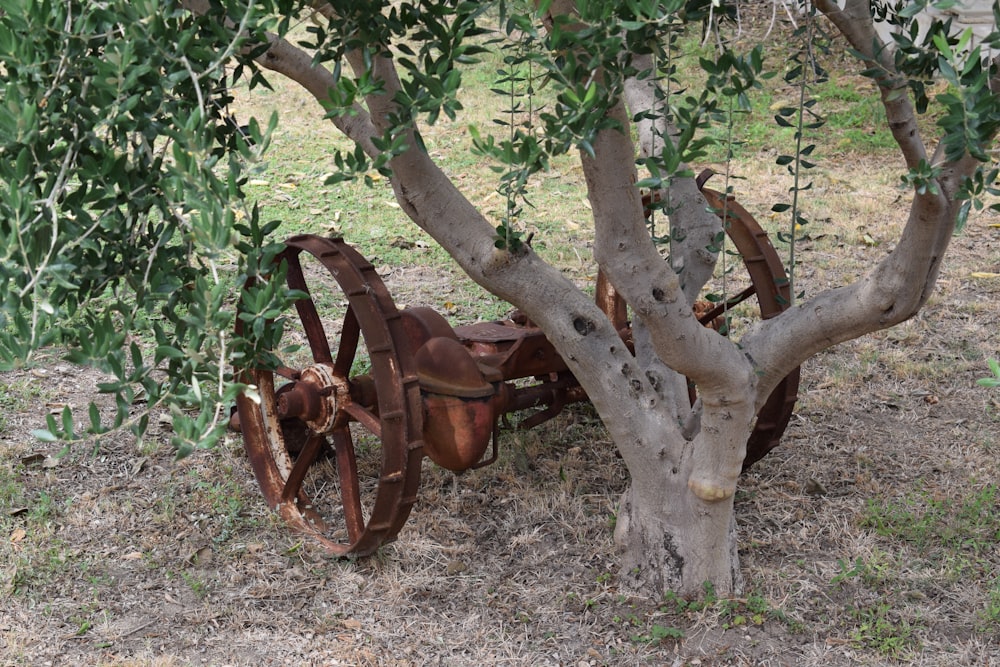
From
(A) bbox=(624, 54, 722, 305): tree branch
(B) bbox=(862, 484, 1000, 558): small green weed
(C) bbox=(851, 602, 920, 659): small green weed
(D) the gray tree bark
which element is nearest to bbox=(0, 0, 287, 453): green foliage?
(D) the gray tree bark

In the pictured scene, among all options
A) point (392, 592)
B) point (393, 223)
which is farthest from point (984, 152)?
point (393, 223)

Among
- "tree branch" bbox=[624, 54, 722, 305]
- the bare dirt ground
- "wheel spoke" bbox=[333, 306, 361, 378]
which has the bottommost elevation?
the bare dirt ground

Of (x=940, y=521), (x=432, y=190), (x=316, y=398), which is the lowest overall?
(x=940, y=521)

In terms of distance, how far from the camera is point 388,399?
11.0 ft

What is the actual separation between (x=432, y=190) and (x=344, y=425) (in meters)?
1.09

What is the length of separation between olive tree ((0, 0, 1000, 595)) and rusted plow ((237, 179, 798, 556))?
1.27 ft

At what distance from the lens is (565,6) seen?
2.75 metres

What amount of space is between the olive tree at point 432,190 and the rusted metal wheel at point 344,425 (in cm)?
37

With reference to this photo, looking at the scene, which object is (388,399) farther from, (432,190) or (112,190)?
(112,190)

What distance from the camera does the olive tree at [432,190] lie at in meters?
1.96

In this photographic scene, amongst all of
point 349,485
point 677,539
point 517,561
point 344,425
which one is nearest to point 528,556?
point 517,561

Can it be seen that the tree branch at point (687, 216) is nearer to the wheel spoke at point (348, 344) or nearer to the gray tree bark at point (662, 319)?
the gray tree bark at point (662, 319)

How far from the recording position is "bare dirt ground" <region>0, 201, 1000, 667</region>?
331 cm

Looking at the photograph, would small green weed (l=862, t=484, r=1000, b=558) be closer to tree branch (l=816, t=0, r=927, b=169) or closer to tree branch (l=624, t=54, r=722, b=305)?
tree branch (l=624, t=54, r=722, b=305)
